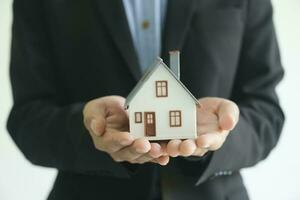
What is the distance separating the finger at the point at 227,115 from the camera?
18.3 inches

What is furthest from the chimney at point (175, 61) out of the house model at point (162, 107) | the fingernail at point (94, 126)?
the fingernail at point (94, 126)

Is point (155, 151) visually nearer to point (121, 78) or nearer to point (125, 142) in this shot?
point (125, 142)

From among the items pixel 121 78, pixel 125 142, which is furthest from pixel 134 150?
pixel 121 78

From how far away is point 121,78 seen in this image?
601mm

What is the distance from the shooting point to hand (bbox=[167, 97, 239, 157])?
0.44 m

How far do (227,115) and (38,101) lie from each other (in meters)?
0.28

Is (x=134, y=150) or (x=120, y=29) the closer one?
(x=134, y=150)

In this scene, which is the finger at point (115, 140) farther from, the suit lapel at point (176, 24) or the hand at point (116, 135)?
the suit lapel at point (176, 24)

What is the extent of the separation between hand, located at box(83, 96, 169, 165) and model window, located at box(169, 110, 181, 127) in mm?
51

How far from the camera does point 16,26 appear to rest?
639 millimetres

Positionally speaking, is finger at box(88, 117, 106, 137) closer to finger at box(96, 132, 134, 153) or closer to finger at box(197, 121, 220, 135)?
finger at box(96, 132, 134, 153)

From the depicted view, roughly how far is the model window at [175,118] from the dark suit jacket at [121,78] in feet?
0.26

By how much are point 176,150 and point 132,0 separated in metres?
0.26

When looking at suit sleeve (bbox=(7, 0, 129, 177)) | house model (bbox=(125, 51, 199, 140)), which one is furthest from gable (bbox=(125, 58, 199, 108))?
suit sleeve (bbox=(7, 0, 129, 177))
